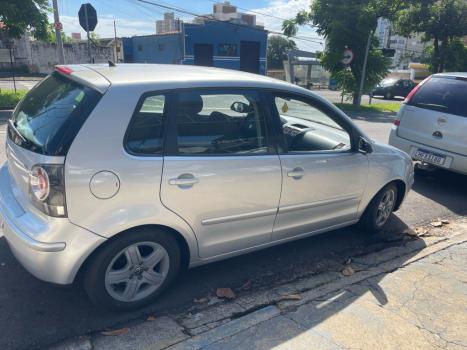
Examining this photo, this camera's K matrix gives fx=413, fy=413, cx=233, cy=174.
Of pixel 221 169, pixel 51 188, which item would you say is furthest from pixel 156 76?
pixel 51 188

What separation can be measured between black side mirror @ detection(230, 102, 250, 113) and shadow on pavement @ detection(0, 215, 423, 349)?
1411 mm

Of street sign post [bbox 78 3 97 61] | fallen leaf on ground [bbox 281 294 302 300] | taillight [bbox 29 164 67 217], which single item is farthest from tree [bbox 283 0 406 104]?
taillight [bbox 29 164 67 217]

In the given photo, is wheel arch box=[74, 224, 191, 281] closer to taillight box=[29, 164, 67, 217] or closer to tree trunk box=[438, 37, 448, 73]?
taillight box=[29, 164, 67, 217]

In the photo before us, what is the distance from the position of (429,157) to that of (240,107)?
4.04 meters

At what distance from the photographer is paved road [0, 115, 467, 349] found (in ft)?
8.98

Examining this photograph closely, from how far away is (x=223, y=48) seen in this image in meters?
35.5

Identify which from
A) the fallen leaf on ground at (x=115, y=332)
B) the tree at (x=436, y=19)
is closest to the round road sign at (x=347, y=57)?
the tree at (x=436, y=19)

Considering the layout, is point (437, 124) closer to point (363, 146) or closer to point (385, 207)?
point (385, 207)

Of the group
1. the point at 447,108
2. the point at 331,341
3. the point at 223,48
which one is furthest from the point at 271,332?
the point at 223,48

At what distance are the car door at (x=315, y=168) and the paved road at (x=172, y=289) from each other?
32 centimetres

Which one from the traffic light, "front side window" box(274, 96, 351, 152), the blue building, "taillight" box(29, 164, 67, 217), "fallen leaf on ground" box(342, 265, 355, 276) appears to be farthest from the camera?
the blue building

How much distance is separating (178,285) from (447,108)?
15.7 ft

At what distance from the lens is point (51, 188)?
8.11 feet

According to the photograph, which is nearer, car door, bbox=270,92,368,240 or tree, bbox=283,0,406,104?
car door, bbox=270,92,368,240
